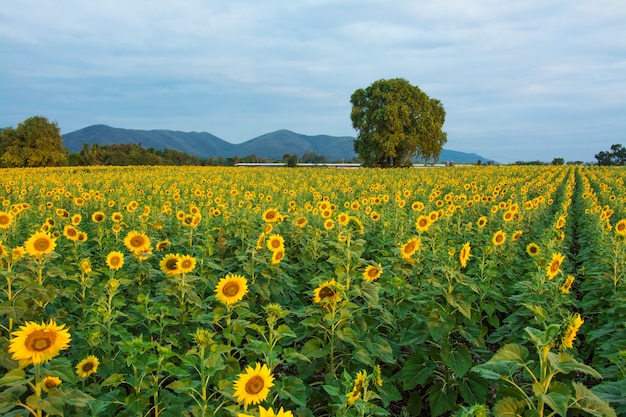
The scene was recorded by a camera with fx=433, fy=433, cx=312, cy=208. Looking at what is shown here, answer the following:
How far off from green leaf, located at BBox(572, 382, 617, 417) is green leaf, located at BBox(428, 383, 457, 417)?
1593mm

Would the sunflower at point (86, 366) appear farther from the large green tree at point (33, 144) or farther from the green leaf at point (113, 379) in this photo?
the large green tree at point (33, 144)

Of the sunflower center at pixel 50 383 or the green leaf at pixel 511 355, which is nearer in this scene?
the green leaf at pixel 511 355

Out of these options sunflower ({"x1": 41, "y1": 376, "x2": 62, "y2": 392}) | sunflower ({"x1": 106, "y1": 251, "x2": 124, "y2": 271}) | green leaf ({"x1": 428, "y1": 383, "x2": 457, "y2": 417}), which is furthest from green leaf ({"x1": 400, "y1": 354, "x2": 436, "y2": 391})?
sunflower ({"x1": 106, "y1": 251, "x2": 124, "y2": 271})

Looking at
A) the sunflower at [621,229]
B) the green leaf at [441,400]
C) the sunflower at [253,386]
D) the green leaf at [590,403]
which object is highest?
the sunflower at [621,229]

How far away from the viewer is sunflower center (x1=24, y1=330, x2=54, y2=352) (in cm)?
221

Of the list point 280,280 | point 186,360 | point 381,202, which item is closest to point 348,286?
point 280,280

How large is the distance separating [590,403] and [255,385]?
1596 mm

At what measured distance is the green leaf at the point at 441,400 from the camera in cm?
348

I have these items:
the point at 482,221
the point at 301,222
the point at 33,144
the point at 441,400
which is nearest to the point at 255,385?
the point at 441,400

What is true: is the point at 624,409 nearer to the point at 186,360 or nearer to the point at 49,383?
the point at 186,360

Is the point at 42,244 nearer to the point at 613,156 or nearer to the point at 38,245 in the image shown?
the point at 38,245

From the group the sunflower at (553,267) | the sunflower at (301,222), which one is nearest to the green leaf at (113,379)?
the sunflower at (553,267)

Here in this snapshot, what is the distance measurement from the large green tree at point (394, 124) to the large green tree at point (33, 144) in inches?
1723

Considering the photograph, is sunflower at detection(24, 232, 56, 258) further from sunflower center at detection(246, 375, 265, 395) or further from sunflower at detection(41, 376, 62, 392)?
sunflower center at detection(246, 375, 265, 395)
